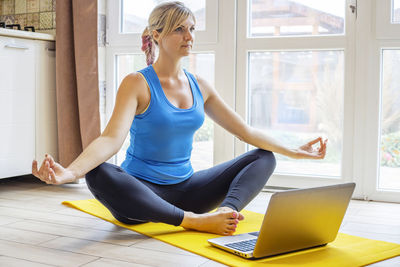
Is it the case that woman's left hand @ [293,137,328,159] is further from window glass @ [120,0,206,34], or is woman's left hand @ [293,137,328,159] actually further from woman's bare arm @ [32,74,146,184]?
window glass @ [120,0,206,34]

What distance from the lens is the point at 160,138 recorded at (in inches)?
82.7

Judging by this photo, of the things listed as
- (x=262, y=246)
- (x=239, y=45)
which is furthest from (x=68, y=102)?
(x=262, y=246)

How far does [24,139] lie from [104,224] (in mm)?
1057

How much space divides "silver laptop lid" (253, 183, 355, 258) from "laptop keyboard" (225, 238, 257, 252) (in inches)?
2.6

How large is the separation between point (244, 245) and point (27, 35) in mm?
1846

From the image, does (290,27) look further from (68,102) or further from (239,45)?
(68,102)

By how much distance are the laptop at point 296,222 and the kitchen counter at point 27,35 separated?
5.53ft

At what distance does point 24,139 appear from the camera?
300 cm

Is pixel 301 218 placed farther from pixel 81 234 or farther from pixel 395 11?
pixel 395 11

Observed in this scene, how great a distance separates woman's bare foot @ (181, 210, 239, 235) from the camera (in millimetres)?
1900

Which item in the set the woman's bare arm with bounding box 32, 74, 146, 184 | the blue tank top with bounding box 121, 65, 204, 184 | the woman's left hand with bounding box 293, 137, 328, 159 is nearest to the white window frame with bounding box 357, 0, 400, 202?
the woman's left hand with bounding box 293, 137, 328, 159

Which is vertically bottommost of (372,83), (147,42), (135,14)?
(372,83)

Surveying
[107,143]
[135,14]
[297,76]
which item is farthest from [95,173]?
[135,14]

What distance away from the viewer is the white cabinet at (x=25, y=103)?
288 centimetres
